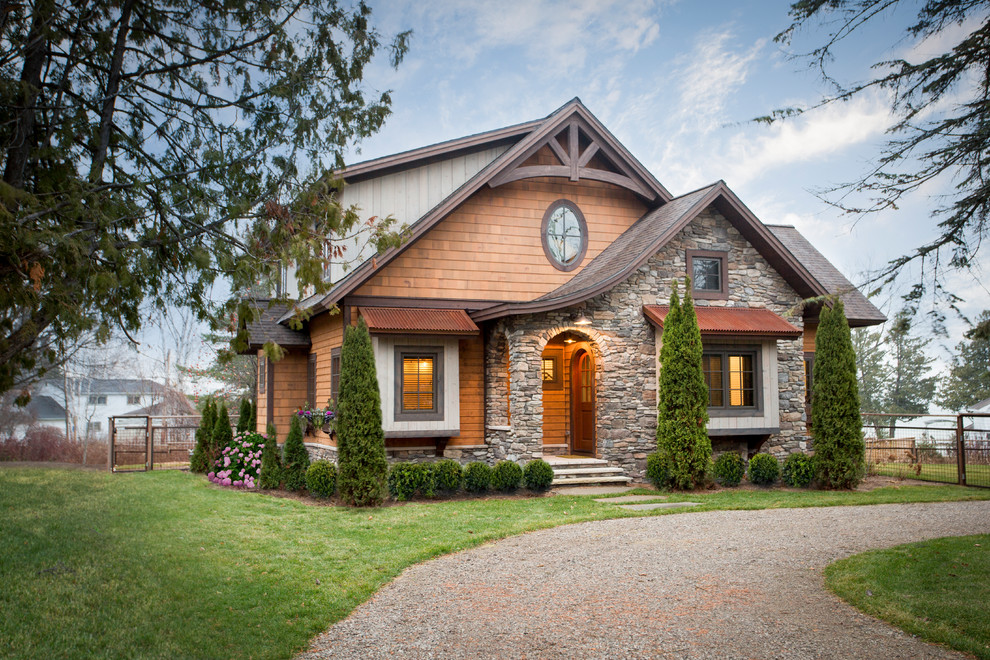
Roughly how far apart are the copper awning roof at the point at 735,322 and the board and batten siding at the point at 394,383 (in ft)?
12.9

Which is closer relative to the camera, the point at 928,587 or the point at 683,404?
the point at 928,587

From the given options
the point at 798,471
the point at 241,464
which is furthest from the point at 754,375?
the point at 241,464

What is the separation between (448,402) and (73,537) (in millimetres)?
6545

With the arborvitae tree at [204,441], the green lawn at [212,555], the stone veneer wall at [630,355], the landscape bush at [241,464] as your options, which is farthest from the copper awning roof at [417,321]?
the arborvitae tree at [204,441]

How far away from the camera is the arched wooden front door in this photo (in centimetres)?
1573

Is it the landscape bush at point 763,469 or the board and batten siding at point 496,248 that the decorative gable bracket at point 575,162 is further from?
the landscape bush at point 763,469

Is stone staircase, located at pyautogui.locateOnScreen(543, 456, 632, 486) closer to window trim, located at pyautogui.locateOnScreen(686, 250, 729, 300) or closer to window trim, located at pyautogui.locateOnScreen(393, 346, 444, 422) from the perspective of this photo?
window trim, located at pyautogui.locateOnScreen(393, 346, 444, 422)

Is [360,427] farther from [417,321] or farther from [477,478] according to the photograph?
[417,321]

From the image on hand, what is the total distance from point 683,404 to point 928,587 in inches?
260

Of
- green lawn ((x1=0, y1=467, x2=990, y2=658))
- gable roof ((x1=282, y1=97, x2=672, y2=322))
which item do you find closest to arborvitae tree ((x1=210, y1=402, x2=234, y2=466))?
gable roof ((x1=282, y1=97, x2=672, y2=322))

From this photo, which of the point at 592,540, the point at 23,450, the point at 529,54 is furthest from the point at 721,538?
the point at 23,450

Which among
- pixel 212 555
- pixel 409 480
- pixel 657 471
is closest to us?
pixel 212 555

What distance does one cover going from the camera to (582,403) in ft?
52.6

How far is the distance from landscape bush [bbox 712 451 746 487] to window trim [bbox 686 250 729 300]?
125 inches
